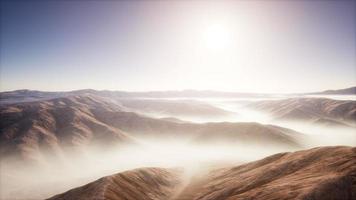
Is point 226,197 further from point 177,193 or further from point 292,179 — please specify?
point 177,193

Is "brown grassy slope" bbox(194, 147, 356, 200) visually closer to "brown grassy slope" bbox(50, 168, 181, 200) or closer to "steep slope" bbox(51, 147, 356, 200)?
"steep slope" bbox(51, 147, 356, 200)

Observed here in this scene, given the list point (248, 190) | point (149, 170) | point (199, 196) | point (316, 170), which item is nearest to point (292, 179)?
point (316, 170)

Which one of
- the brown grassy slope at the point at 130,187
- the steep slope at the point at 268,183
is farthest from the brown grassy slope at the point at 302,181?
the brown grassy slope at the point at 130,187

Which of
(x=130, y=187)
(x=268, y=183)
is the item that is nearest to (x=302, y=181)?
(x=268, y=183)

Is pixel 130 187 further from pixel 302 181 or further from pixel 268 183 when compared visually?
pixel 302 181

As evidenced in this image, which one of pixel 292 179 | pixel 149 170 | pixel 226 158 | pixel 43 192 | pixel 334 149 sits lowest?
pixel 43 192

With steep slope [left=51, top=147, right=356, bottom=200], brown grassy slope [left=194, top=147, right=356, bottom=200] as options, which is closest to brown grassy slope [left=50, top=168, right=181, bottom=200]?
steep slope [left=51, top=147, right=356, bottom=200]
